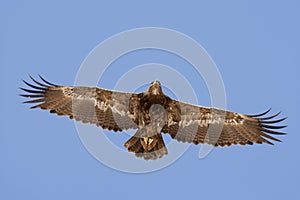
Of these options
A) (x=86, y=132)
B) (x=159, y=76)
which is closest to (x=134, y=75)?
(x=159, y=76)

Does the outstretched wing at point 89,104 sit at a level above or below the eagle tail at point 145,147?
above

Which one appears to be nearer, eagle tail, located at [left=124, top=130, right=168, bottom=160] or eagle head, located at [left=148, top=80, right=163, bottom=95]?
eagle tail, located at [left=124, top=130, right=168, bottom=160]

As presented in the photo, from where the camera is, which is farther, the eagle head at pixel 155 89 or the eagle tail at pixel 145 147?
the eagle head at pixel 155 89

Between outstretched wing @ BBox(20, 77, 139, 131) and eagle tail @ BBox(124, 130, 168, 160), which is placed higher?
outstretched wing @ BBox(20, 77, 139, 131)

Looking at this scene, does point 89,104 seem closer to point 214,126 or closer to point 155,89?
point 155,89

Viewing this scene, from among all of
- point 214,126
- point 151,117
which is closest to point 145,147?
point 151,117
